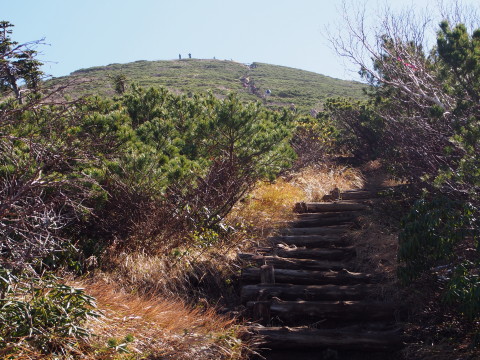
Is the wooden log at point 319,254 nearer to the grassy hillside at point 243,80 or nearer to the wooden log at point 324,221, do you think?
the wooden log at point 324,221

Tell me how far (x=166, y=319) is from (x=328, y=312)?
200 cm

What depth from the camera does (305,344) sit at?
5648mm

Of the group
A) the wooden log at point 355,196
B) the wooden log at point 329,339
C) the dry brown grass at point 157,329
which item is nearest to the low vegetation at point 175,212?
the dry brown grass at point 157,329

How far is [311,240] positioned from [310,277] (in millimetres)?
1099

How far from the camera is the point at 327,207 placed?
29.9ft

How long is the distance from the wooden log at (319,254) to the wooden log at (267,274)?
715 mm

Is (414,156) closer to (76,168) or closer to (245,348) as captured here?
(245,348)

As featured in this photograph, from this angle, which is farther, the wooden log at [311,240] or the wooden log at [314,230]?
the wooden log at [314,230]

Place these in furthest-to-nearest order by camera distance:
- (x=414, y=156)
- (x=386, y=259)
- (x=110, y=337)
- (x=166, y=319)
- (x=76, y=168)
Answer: (x=414, y=156)
(x=386, y=259)
(x=76, y=168)
(x=166, y=319)
(x=110, y=337)

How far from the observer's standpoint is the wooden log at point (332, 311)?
600 centimetres

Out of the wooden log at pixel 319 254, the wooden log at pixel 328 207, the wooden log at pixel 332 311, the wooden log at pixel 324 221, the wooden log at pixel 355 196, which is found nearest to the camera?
the wooden log at pixel 332 311

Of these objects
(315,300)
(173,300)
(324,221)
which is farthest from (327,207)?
(173,300)

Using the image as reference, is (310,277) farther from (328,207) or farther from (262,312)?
(328,207)

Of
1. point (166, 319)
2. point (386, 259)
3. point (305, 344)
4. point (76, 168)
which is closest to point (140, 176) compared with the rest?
point (76, 168)
